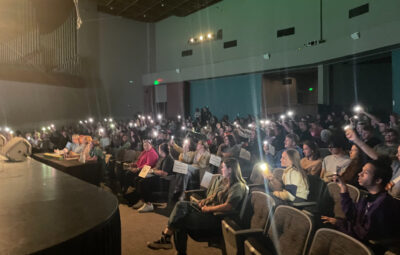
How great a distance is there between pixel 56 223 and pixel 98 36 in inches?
590

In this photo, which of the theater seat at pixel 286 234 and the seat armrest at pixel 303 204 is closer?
the theater seat at pixel 286 234

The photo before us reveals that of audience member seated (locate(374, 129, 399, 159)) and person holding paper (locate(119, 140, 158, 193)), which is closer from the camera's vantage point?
audience member seated (locate(374, 129, 399, 159))

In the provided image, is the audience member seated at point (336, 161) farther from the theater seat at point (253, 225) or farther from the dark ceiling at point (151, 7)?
the dark ceiling at point (151, 7)

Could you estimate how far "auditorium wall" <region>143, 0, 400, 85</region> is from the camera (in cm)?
850

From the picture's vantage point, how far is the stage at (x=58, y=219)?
1.47 metres

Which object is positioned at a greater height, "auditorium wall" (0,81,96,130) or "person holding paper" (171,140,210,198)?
"auditorium wall" (0,81,96,130)

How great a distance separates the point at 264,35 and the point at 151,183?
9.31 m

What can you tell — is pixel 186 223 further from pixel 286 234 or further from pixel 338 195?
pixel 338 195

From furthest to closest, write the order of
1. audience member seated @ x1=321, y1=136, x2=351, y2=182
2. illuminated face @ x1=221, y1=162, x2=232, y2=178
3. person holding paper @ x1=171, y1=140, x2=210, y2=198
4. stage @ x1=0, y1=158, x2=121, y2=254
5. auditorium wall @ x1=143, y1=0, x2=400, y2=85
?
auditorium wall @ x1=143, y1=0, x2=400, y2=85, person holding paper @ x1=171, y1=140, x2=210, y2=198, audience member seated @ x1=321, y1=136, x2=351, y2=182, illuminated face @ x1=221, y1=162, x2=232, y2=178, stage @ x1=0, y1=158, x2=121, y2=254

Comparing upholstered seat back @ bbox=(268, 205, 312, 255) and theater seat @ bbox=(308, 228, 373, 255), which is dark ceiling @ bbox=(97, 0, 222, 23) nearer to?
upholstered seat back @ bbox=(268, 205, 312, 255)

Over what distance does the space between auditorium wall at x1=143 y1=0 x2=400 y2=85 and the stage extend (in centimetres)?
780

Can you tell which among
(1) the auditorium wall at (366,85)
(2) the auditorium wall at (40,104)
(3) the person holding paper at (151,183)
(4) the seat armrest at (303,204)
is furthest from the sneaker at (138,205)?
(2) the auditorium wall at (40,104)

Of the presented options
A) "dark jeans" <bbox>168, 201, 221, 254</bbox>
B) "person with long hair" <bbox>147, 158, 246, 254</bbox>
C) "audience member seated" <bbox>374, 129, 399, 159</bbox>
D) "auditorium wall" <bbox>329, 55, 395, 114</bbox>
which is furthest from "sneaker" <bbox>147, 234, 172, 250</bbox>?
"auditorium wall" <bbox>329, 55, 395, 114</bbox>

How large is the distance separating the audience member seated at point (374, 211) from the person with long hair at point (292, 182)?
0.81m
